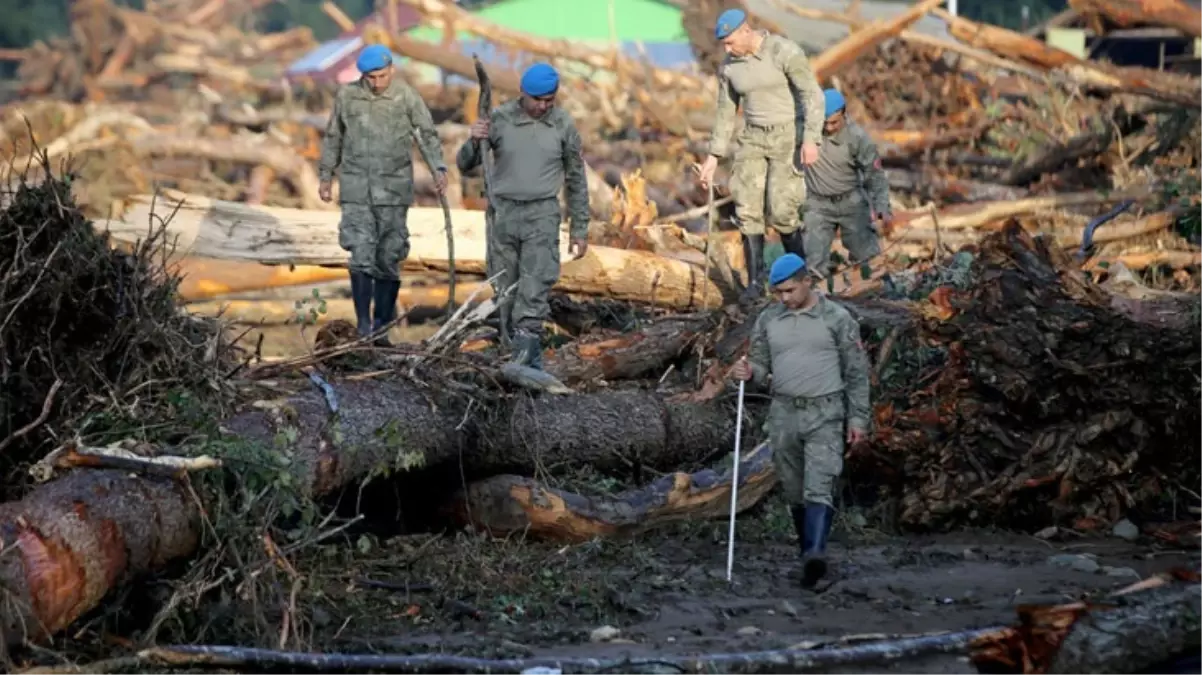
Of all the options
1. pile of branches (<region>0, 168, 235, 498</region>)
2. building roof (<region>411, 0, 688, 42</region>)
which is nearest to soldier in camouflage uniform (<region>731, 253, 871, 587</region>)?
pile of branches (<region>0, 168, 235, 498</region>)

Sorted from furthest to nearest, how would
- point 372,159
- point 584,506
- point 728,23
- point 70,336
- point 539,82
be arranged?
point 728,23
point 372,159
point 539,82
point 584,506
point 70,336

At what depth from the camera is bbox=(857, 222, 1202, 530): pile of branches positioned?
10.7m

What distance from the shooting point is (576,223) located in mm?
12234

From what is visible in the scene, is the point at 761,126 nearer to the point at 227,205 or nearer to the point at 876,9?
the point at 227,205

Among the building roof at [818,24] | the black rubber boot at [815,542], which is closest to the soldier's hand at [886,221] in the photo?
the black rubber boot at [815,542]

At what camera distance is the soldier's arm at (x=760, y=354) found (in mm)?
9508

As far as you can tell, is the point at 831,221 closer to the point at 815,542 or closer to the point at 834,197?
the point at 834,197

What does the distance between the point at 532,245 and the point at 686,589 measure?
11.8 feet

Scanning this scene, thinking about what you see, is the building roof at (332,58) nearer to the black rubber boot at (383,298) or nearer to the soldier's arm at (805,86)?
the black rubber boot at (383,298)

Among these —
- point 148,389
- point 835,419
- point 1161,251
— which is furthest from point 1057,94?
point 148,389

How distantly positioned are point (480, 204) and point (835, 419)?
8.79m

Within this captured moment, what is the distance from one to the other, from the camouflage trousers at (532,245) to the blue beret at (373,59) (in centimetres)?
138

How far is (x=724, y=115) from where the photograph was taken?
43.8 feet

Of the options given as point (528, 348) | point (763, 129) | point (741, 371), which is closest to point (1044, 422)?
point (741, 371)
